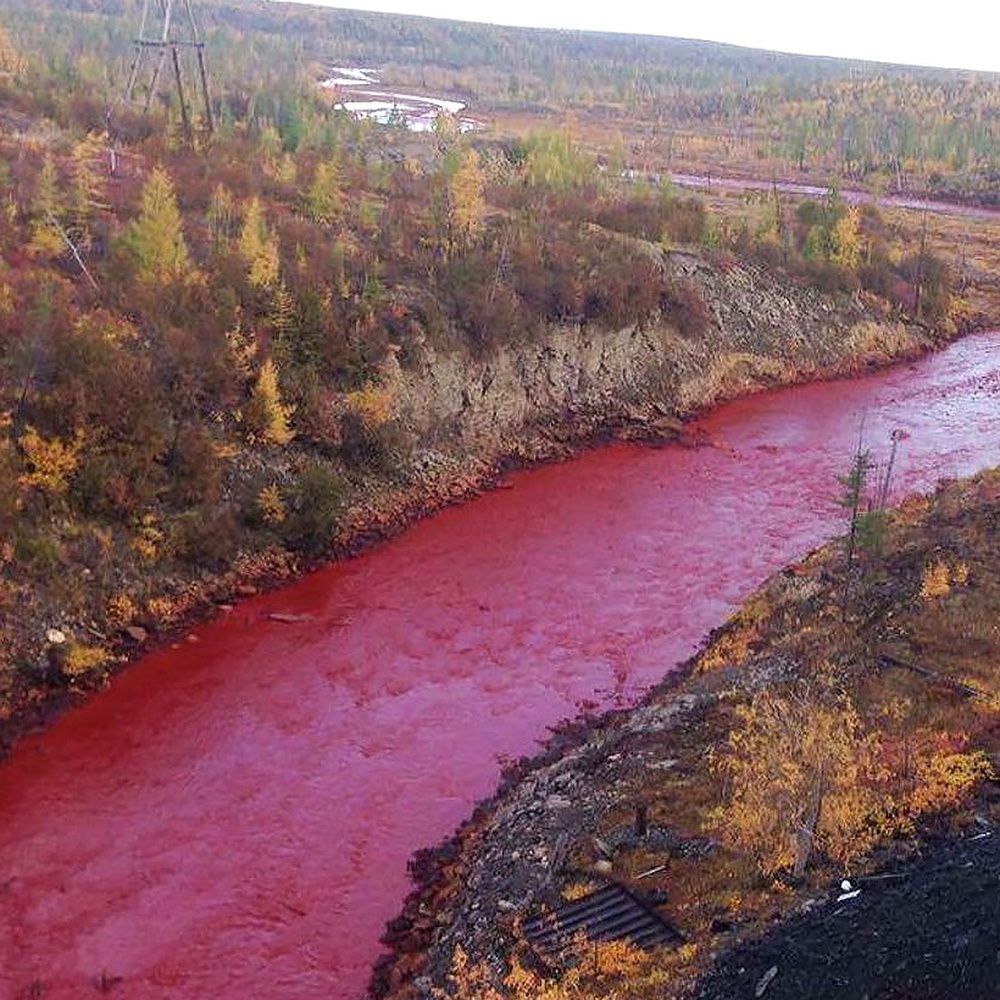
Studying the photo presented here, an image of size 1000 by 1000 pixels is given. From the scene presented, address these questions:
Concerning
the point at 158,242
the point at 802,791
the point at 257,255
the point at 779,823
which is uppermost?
the point at 158,242

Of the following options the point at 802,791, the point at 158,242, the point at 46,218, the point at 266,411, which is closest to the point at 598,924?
the point at 802,791

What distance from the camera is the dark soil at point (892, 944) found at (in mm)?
13531

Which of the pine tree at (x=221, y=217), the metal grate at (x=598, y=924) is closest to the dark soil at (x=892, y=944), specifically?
the metal grate at (x=598, y=924)

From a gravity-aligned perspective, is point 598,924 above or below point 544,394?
below

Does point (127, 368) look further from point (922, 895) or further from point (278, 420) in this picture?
point (922, 895)

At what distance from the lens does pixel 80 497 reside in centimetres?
2816

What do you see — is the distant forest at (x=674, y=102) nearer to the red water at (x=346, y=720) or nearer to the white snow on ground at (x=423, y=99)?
the white snow on ground at (x=423, y=99)

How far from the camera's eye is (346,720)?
25.3 metres

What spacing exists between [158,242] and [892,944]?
30.5 meters

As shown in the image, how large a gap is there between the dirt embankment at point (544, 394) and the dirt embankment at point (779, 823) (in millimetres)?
10882

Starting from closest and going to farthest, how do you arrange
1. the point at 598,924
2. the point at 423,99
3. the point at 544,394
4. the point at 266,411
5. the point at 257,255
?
the point at 598,924
the point at 266,411
the point at 257,255
the point at 544,394
the point at 423,99

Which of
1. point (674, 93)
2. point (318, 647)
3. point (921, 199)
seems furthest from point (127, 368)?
point (674, 93)

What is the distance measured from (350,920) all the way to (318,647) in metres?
10.2

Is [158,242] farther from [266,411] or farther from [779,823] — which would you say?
[779,823]
